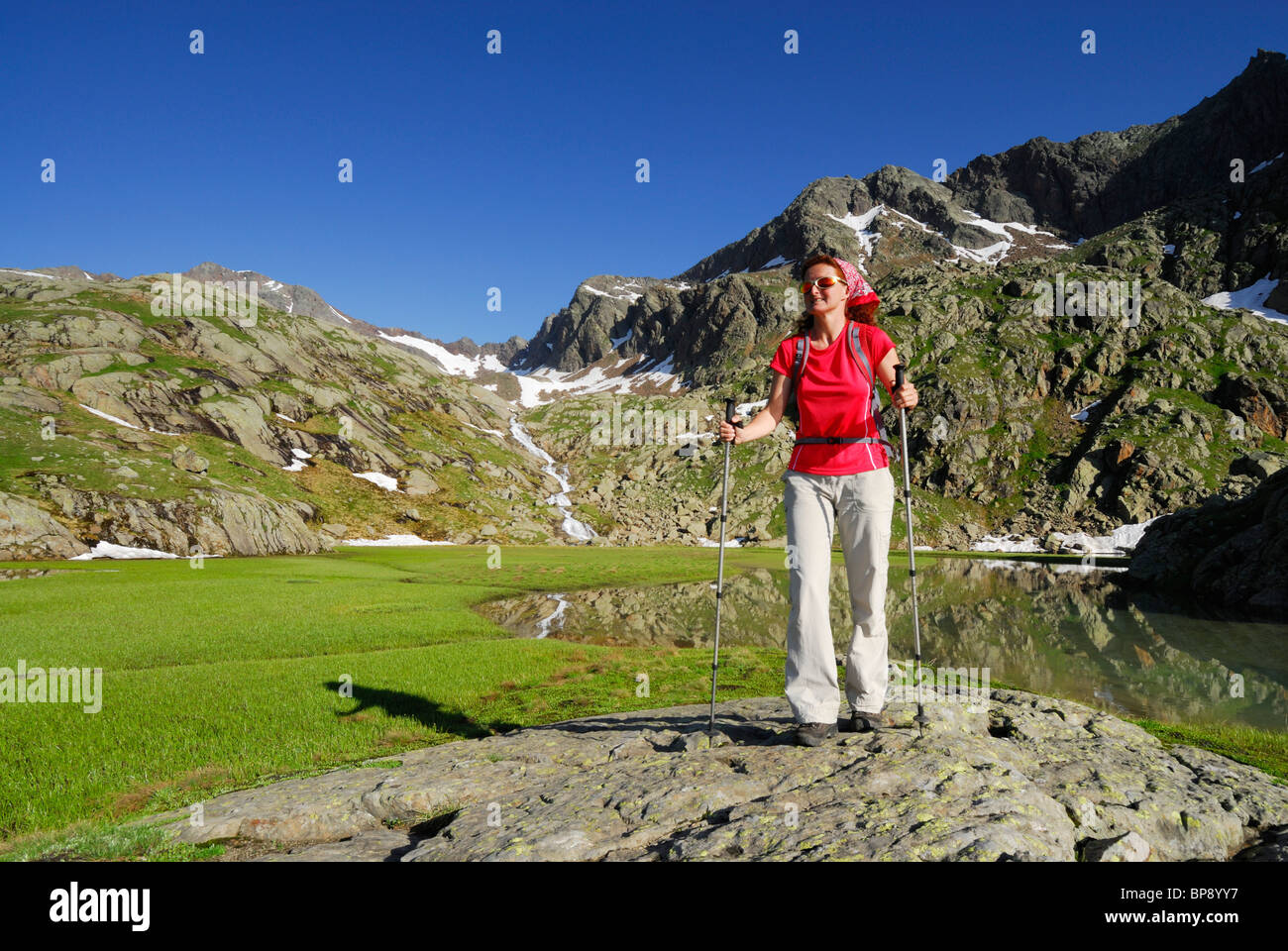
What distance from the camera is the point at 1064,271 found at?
19300cm

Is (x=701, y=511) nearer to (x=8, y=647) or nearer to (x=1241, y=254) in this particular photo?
(x=8, y=647)

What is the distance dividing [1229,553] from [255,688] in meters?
76.9

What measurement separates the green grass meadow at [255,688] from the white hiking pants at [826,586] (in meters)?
7.40

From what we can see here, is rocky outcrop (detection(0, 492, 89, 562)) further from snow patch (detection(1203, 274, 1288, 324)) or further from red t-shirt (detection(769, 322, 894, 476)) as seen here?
snow patch (detection(1203, 274, 1288, 324))

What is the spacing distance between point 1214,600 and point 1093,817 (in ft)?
221

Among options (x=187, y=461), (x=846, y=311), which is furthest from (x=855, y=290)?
(x=187, y=461)

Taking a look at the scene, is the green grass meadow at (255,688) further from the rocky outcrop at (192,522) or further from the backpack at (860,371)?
the rocky outcrop at (192,522)

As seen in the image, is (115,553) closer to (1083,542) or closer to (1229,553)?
(1229,553)

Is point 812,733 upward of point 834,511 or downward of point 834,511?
downward

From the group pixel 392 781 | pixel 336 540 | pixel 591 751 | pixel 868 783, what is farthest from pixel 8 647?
pixel 336 540
